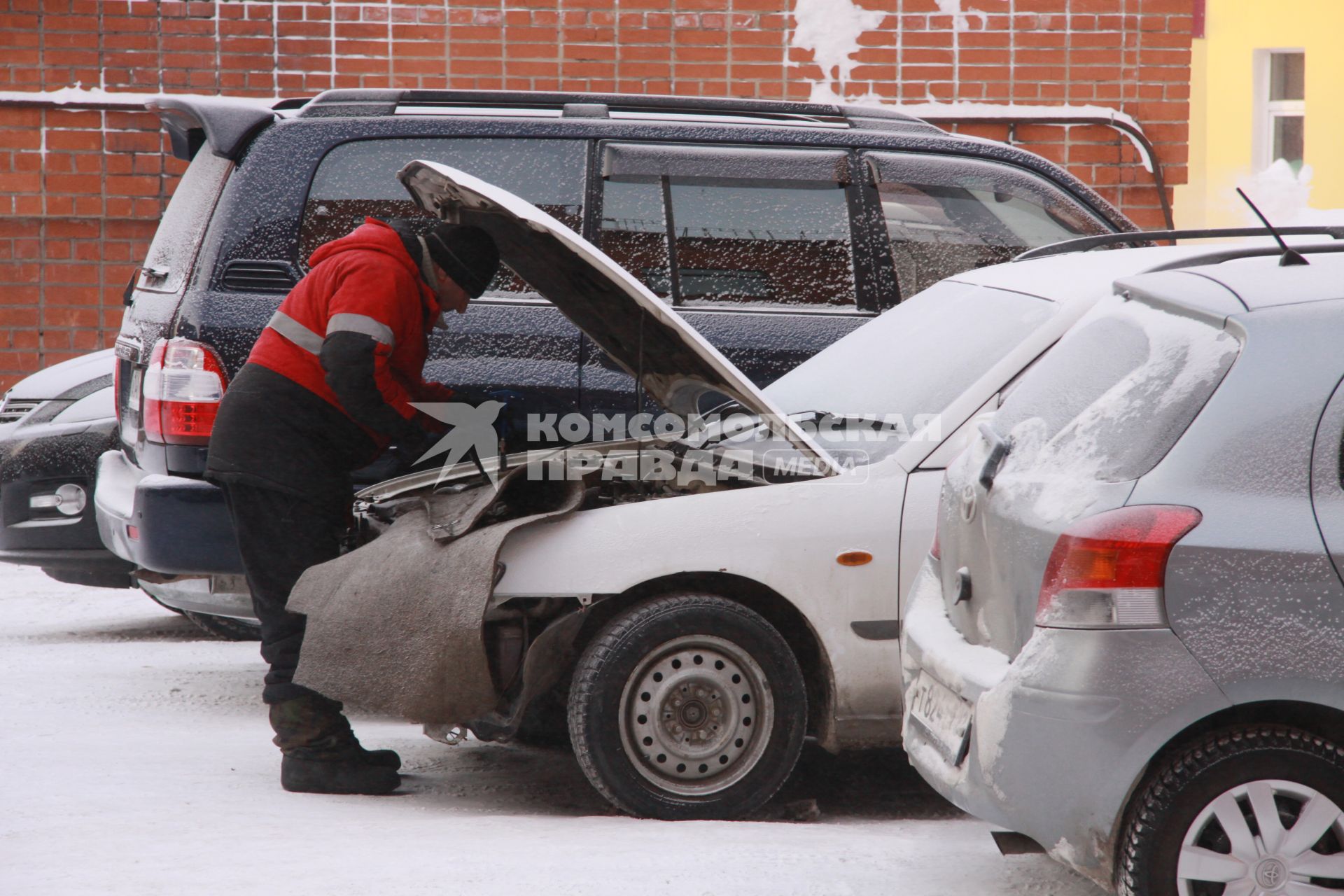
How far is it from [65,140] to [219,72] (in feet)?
3.51

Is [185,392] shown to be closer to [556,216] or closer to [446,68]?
[556,216]

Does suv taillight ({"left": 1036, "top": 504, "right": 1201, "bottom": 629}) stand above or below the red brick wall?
below

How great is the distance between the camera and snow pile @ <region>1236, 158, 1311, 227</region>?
15.3 meters

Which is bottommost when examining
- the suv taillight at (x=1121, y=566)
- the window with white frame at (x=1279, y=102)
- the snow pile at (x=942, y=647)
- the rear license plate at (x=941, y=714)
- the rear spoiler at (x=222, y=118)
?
the rear license plate at (x=941, y=714)

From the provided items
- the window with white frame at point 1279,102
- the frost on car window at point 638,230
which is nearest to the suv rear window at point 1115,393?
the frost on car window at point 638,230

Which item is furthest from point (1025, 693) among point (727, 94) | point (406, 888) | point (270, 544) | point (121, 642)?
point (727, 94)

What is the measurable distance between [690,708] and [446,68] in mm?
6106

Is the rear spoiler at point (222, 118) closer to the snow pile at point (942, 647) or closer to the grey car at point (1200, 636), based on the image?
the snow pile at point (942, 647)

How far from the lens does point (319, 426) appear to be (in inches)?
184

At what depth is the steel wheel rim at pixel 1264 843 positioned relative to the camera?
2.94 m

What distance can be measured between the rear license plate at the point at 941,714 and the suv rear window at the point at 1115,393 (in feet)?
1.79

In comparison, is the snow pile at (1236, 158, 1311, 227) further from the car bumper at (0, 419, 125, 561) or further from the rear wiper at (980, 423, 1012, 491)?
the rear wiper at (980, 423, 1012, 491)

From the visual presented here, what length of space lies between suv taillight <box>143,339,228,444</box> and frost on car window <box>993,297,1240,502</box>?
2884mm

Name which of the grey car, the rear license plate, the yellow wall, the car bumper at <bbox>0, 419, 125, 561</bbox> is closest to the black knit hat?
the rear license plate
